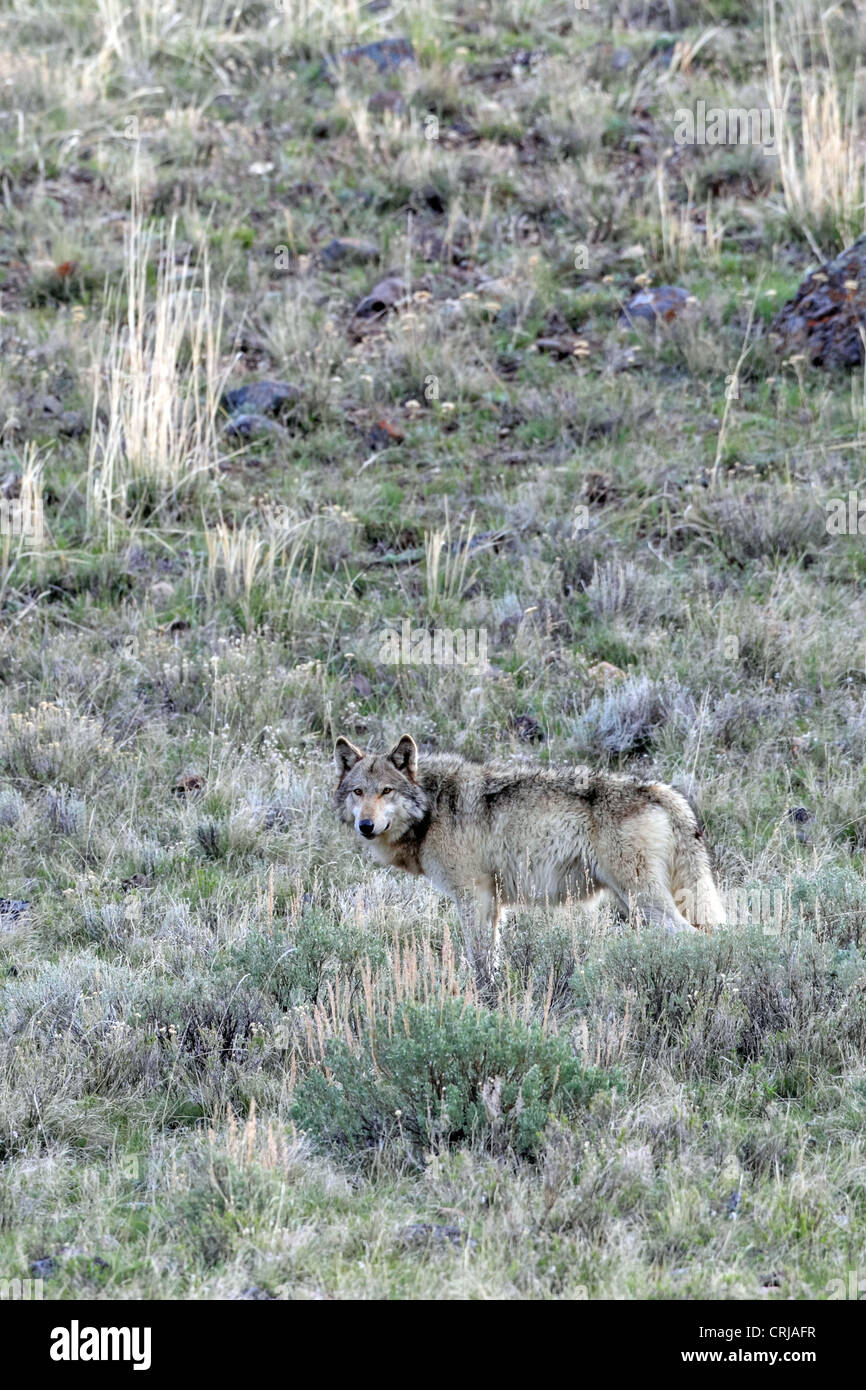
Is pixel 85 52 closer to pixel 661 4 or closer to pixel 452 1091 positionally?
pixel 661 4

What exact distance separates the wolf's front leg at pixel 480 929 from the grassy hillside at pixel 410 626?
0.15 meters

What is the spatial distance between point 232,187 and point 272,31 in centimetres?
418

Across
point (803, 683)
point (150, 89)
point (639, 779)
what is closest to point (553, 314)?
point (803, 683)

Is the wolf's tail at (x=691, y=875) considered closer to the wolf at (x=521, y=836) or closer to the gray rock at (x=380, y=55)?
the wolf at (x=521, y=836)

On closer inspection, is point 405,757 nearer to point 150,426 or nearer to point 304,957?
point 304,957

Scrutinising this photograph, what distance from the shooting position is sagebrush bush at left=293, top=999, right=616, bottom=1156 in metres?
5.40

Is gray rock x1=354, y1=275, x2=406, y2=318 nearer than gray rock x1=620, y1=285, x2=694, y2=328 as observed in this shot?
No

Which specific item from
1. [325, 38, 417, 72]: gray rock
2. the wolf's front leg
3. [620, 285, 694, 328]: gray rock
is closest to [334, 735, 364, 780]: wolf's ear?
the wolf's front leg

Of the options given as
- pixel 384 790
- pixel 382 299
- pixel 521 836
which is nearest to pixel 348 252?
pixel 382 299

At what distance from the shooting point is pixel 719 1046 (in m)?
6.11

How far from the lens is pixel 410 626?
11.7 m

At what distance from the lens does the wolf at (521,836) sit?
23.7 ft

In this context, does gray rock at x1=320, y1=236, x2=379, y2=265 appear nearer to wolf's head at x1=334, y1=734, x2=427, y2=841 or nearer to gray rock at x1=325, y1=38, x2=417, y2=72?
gray rock at x1=325, y1=38, x2=417, y2=72

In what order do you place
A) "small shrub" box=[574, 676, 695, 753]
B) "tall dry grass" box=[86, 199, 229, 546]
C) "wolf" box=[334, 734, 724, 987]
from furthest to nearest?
"tall dry grass" box=[86, 199, 229, 546] → "small shrub" box=[574, 676, 695, 753] → "wolf" box=[334, 734, 724, 987]
